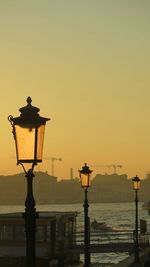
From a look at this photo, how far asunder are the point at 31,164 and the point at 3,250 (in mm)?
28521

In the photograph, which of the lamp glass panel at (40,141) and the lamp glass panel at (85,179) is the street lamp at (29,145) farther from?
the lamp glass panel at (85,179)

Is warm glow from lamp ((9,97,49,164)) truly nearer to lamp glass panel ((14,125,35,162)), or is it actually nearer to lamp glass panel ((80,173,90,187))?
lamp glass panel ((14,125,35,162))

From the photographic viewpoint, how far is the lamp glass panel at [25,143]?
990cm

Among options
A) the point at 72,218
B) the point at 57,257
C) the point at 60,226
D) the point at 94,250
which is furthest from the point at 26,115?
the point at 94,250

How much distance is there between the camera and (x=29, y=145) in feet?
32.5

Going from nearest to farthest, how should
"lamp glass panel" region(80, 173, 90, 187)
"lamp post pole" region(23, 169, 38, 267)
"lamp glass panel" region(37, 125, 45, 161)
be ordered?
"lamp post pole" region(23, 169, 38, 267) < "lamp glass panel" region(37, 125, 45, 161) < "lamp glass panel" region(80, 173, 90, 187)

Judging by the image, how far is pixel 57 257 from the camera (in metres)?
37.2

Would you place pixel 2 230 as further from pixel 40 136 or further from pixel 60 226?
pixel 40 136

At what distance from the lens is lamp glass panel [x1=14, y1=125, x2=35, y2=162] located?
9898mm

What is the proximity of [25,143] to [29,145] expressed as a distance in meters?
0.08

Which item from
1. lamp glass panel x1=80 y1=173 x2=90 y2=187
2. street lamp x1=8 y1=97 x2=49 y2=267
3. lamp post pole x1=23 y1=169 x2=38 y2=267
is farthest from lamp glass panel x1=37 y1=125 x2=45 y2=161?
lamp glass panel x1=80 y1=173 x2=90 y2=187

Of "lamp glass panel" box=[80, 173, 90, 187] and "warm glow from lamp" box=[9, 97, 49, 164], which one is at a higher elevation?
"warm glow from lamp" box=[9, 97, 49, 164]

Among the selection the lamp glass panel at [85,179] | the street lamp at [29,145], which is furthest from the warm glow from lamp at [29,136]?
the lamp glass panel at [85,179]

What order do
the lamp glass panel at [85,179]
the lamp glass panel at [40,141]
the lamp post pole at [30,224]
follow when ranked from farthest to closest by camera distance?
the lamp glass panel at [85,179], the lamp glass panel at [40,141], the lamp post pole at [30,224]
